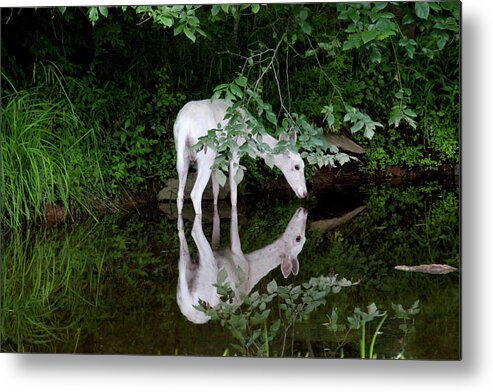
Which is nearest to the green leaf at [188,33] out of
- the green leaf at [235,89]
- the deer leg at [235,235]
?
the green leaf at [235,89]

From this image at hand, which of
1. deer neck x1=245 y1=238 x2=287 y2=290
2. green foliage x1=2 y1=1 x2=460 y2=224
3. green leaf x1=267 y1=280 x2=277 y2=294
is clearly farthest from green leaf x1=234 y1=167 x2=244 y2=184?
green leaf x1=267 y1=280 x2=277 y2=294

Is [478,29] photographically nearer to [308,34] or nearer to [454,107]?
[454,107]

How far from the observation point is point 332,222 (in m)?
3.08

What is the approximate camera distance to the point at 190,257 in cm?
313

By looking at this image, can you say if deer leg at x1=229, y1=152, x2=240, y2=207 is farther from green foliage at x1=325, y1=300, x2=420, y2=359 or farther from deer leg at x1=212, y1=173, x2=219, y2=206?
green foliage at x1=325, y1=300, x2=420, y2=359

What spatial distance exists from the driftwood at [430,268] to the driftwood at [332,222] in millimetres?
200

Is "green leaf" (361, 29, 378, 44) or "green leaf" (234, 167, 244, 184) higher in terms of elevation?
"green leaf" (361, 29, 378, 44)

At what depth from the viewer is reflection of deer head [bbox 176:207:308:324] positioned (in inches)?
121

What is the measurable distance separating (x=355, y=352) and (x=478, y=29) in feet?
3.25

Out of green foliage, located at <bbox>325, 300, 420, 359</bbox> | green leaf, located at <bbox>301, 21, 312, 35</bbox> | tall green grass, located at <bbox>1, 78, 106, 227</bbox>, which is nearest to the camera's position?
green foliage, located at <bbox>325, 300, 420, 359</bbox>

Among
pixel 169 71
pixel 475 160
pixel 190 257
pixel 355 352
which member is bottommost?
pixel 355 352

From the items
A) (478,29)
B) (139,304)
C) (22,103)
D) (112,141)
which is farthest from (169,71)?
(478,29)

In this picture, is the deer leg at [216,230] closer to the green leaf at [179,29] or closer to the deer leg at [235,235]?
the deer leg at [235,235]

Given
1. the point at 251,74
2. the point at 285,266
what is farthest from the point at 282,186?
the point at 251,74
